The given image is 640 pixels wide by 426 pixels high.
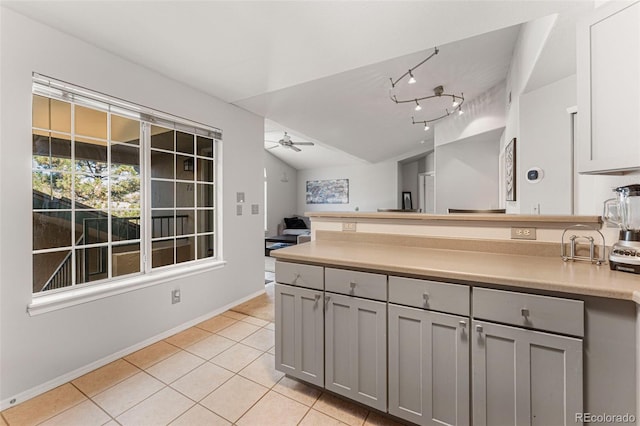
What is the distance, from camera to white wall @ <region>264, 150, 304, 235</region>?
913 centimetres

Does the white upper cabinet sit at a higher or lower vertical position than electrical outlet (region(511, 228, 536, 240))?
higher

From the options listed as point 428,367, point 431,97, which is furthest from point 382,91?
point 428,367

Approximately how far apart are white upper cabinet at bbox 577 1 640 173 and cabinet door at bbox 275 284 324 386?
1.65m

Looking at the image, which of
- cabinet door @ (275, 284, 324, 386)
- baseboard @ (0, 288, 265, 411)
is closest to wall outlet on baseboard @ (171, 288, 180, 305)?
baseboard @ (0, 288, 265, 411)

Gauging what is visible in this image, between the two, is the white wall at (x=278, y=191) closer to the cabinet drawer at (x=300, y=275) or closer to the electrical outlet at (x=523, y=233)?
the cabinet drawer at (x=300, y=275)

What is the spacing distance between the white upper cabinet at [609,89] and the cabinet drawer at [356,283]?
1.24 meters

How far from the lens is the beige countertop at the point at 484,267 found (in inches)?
43.3

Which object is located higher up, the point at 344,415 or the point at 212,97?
the point at 212,97

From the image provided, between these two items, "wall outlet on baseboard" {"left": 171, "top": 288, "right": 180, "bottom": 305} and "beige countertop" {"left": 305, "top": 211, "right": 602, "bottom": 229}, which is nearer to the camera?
"beige countertop" {"left": 305, "top": 211, "right": 602, "bottom": 229}

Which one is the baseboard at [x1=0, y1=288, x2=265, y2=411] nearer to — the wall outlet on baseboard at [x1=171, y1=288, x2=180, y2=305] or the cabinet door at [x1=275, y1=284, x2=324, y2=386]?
the wall outlet on baseboard at [x1=171, y1=288, x2=180, y2=305]

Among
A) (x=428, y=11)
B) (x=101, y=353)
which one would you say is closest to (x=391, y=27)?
(x=428, y=11)

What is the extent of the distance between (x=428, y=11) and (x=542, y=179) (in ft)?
7.38

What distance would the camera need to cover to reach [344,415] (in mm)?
1653

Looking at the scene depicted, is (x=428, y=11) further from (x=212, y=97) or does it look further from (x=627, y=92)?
(x=212, y=97)
